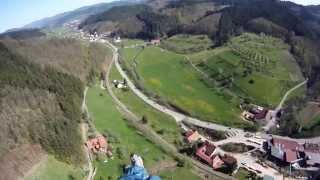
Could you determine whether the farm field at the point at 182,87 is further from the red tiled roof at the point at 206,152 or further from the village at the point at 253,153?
the red tiled roof at the point at 206,152

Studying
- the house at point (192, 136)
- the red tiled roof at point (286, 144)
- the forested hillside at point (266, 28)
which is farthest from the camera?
the forested hillside at point (266, 28)

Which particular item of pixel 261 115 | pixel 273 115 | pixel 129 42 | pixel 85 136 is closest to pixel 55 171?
pixel 85 136

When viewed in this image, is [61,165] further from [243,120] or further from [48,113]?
[243,120]

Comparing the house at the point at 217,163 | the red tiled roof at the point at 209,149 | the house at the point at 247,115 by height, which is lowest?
the house at the point at 247,115

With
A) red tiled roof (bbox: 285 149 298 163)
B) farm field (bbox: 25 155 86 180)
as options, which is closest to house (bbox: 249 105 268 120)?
red tiled roof (bbox: 285 149 298 163)

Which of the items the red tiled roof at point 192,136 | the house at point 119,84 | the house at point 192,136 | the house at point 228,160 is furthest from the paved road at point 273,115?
the house at point 119,84

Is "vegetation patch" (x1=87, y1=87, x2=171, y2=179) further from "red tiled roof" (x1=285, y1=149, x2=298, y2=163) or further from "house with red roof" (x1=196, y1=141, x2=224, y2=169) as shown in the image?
"red tiled roof" (x1=285, y1=149, x2=298, y2=163)

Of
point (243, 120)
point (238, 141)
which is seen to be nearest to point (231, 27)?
point (243, 120)
